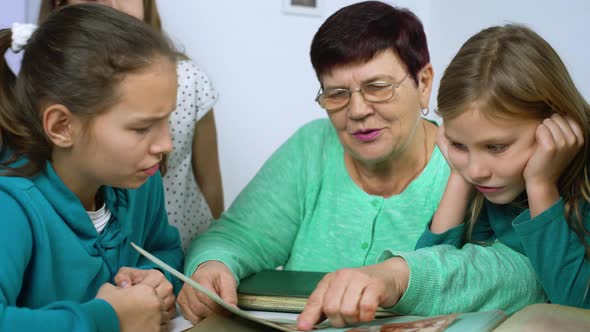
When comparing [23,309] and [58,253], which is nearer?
[23,309]

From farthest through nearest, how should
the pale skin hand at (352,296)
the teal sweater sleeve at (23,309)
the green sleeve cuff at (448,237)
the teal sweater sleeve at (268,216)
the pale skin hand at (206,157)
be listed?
1. the pale skin hand at (206,157)
2. the teal sweater sleeve at (268,216)
3. the green sleeve cuff at (448,237)
4. the pale skin hand at (352,296)
5. the teal sweater sleeve at (23,309)

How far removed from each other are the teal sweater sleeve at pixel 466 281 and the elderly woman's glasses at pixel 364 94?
0.42m

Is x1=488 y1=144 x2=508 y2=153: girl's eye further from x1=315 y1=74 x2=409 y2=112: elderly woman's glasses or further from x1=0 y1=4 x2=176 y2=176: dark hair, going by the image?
x1=0 y1=4 x2=176 y2=176: dark hair

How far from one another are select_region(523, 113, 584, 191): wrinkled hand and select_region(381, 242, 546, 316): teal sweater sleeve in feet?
0.51

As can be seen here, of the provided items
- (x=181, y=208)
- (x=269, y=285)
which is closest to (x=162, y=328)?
(x=269, y=285)

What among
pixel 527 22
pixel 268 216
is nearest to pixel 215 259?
pixel 268 216

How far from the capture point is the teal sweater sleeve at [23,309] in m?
0.94

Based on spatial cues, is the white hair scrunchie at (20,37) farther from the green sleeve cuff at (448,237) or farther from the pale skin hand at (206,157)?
the pale skin hand at (206,157)

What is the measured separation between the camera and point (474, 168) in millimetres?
1188

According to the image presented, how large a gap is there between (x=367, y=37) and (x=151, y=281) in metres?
0.72

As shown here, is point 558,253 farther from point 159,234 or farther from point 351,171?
point 159,234

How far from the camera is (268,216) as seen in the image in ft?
5.54

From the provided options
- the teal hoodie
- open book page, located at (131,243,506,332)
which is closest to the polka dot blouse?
the teal hoodie

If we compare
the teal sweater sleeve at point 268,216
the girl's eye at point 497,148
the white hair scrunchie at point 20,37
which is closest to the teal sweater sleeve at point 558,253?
the girl's eye at point 497,148
